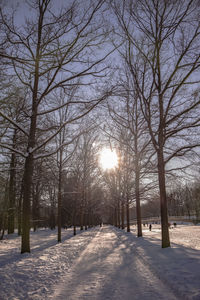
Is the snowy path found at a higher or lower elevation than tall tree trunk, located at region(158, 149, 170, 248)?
lower

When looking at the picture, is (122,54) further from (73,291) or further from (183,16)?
(73,291)

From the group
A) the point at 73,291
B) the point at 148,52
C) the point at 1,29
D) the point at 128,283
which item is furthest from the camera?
the point at 148,52

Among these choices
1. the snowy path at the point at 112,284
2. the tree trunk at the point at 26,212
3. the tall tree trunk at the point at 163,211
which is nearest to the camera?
the snowy path at the point at 112,284

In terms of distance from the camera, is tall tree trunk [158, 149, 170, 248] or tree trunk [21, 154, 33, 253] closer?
tree trunk [21, 154, 33, 253]

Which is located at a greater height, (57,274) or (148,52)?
(148,52)

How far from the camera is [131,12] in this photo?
8.47 m

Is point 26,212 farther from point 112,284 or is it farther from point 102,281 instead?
point 112,284

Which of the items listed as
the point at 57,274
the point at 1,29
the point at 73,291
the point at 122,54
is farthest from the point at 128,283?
the point at 122,54

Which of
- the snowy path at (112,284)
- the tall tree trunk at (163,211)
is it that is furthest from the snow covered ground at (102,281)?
the tall tree trunk at (163,211)

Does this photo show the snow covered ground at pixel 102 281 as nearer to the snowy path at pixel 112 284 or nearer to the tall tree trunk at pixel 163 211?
the snowy path at pixel 112 284

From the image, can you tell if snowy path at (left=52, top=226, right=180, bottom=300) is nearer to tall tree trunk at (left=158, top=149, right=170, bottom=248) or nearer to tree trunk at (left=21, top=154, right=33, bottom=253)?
tall tree trunk at (left=158, top=149, right=170, bottom=248)

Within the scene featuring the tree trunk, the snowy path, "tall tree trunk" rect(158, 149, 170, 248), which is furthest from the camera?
"tall tree trunk" rect(158, 149, 170, 248)

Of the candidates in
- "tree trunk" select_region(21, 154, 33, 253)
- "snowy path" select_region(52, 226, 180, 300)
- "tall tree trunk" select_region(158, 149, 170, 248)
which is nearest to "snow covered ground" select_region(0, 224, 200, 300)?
"snowy path" select_region(52, 226, 180, 300)

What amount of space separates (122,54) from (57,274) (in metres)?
9.34
